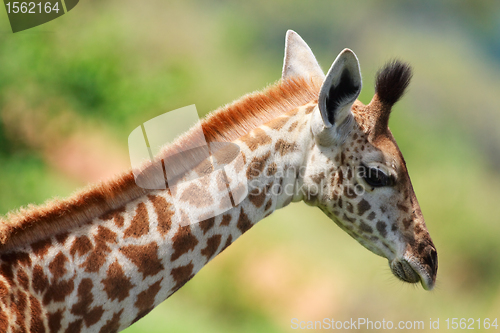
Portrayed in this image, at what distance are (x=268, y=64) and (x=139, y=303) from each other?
283 inches

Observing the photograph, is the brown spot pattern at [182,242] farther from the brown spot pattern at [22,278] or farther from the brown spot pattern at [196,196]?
the brown spot pattern at [22,278]

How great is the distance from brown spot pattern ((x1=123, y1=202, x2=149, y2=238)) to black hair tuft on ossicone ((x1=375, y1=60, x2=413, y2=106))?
1651 mm

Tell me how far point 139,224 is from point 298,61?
1.75 metres

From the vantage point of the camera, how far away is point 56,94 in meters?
8.77

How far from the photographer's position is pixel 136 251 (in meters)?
2.15

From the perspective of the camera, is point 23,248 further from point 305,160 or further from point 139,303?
point 305,160

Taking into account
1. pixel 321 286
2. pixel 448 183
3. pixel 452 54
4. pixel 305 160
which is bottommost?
pixel 321 286

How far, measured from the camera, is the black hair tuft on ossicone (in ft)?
8.91

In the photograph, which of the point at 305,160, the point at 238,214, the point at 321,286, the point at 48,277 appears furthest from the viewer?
the point at 321,286

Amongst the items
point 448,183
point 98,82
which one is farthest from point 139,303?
point 98,82

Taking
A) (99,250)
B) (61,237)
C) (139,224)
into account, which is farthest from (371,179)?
(61,237)

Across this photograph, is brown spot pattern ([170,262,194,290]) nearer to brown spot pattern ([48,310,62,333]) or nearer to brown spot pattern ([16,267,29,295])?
brown spot pattern ([48,310,62,333])

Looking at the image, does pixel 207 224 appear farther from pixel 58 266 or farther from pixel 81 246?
pixel 58 266

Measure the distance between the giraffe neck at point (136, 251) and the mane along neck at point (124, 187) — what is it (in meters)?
0.05
